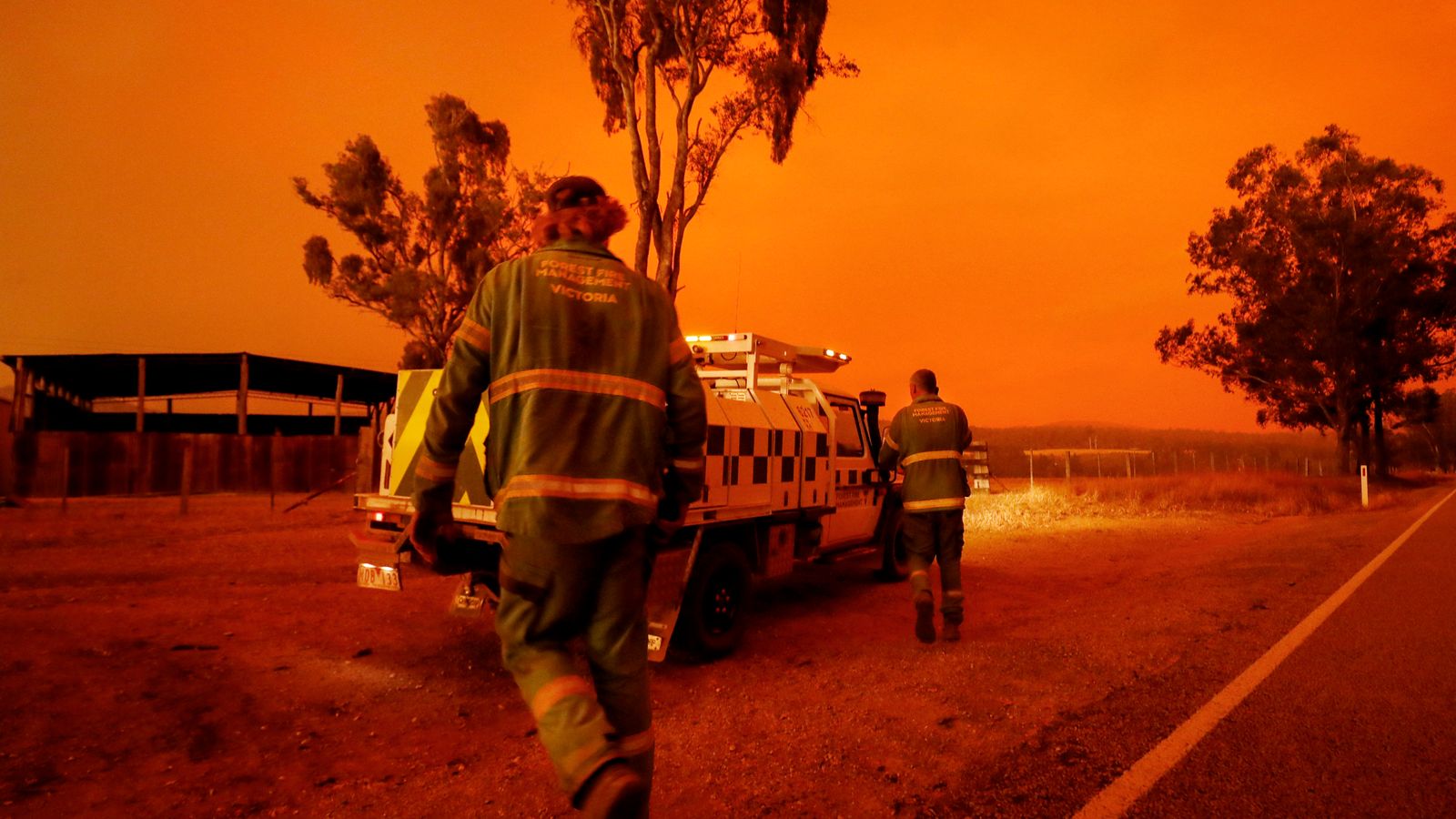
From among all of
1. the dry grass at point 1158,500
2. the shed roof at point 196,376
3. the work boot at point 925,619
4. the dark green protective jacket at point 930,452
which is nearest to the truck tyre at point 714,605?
the work boot at point 925,619

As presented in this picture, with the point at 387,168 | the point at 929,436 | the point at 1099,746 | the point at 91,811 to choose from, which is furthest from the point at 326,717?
the point at 387,168

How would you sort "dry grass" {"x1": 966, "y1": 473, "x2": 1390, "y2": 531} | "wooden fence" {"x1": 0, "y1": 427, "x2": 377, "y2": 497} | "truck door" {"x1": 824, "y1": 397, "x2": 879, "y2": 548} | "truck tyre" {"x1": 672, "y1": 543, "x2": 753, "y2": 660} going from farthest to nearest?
"wooden fence" {"x1": 0, "y1": 427, "x2": 377, "y2": 497} < "dry grass" {"x1": 966, "y1": 473, "x2": 1390, "y2": 531} < "truck door" {"x1": 824, "y1": 397, "x2": 879, "y2": 548} < "truck tyre" {"x1": 672, "y1": 543, "x2": 753, "y2": 660}

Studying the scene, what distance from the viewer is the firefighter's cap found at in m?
2.44

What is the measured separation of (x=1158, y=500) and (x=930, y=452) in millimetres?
17619

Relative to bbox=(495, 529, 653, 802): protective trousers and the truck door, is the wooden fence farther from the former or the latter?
bbox=(495, 529, 653, 802): protective trousers

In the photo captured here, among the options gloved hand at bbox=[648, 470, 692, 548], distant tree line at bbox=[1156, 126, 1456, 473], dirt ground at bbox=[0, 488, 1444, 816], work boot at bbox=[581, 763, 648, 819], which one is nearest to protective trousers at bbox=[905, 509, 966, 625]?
dirt ground at bbox=[0, 488, 1444, 816]

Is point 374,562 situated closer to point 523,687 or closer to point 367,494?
point 367,494

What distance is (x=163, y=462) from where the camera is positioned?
65.3ft

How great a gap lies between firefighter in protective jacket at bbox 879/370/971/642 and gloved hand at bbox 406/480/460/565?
3959mm

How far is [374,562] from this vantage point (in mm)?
4742

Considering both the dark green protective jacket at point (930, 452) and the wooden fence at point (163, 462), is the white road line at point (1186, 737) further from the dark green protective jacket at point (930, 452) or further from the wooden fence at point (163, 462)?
the wooden fence at point (163, 462)

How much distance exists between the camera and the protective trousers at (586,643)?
195 cm

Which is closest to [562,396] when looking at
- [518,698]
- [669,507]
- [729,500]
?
[669,507]

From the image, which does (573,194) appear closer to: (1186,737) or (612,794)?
(612,794)
